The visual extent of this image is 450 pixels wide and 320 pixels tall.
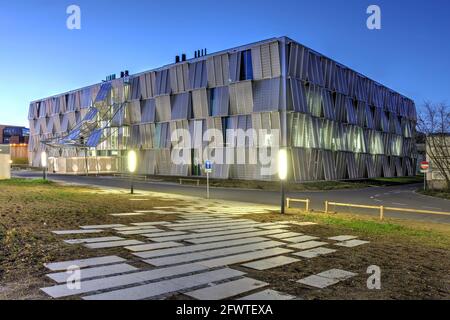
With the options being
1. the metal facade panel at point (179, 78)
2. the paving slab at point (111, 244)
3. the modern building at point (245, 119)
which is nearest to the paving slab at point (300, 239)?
the paving slab at point (111, 244)

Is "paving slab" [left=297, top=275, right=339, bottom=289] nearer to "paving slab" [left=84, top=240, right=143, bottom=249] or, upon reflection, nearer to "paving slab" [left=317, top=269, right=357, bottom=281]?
"paving slab" [left=317, top=269, right=357, bottom=281]

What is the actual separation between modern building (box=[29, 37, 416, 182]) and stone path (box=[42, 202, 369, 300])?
30139 mm

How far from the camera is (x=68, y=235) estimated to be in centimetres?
1066

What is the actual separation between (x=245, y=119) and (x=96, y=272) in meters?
38.4

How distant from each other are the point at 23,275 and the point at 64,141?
6190 centimetres

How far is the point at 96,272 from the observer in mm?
7062

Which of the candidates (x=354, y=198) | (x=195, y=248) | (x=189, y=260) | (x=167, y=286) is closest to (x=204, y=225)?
(x=195, y=248)

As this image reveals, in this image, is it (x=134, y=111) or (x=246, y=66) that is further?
(x=134, y=111)

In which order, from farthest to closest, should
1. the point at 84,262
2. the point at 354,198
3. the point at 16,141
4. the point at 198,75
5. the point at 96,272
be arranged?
1. the point at 16,141
2. the point at 198,75
3. the point at 354,198
4. the point at 84,262
5. the point at 96,272

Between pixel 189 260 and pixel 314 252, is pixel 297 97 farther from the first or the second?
pixel 189 260

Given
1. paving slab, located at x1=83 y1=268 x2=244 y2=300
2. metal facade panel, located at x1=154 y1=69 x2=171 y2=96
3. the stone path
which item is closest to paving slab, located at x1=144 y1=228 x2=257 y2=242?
the stone path

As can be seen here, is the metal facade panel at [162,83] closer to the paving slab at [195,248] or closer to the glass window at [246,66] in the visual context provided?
the glass window at [246,66]

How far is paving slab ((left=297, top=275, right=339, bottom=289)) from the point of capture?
21.8 feet

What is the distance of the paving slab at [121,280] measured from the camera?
593 cm
